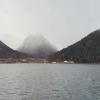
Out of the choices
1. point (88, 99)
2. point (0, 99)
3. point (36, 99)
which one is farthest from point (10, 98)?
point (88, 99)

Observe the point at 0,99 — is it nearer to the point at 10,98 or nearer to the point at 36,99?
the point at 10,98

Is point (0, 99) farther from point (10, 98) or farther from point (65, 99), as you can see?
point (65, 99)

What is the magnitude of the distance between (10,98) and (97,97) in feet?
76.0

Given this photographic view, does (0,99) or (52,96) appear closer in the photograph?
(0,99)

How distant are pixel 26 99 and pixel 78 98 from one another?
13578mm

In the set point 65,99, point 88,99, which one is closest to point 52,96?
point 65,99

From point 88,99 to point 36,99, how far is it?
43.6 feet

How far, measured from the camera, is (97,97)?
68.6 m

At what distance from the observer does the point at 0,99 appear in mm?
66562

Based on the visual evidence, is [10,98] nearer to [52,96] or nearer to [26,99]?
[26,99]

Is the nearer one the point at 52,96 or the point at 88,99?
the point at 88,99

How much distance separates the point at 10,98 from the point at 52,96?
11667 mm

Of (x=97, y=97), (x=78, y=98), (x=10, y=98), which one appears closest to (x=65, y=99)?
(x=78, y=98)

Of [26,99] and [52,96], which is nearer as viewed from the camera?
[26,99]
